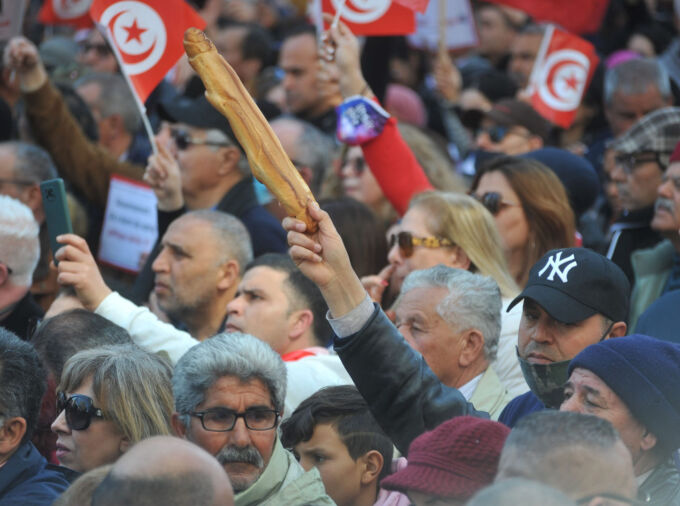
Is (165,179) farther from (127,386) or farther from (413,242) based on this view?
(127,386)

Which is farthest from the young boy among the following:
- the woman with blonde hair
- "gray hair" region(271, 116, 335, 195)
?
"gray hair" region(271, 116, 335, 195)

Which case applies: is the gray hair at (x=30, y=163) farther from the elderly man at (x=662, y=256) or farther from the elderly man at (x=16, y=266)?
the elderly man at (x=662, y=256)

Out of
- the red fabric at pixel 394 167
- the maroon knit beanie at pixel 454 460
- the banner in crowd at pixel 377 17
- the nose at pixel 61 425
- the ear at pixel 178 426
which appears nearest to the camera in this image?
the maroon knit beanie at pixel 454 460

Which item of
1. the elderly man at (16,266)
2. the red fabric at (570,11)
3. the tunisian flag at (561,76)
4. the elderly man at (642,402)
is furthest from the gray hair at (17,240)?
the red fabric at (570,11)

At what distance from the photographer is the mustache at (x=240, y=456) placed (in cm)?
420

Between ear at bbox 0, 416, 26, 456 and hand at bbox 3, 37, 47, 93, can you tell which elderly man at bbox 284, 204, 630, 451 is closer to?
ear at bbox 0, 416, 26, 456

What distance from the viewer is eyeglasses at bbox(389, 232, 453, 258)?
19.3 feet

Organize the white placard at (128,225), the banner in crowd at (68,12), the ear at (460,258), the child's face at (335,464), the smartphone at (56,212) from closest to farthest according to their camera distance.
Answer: the child's face at (335,464) → the smartphone at (56,212) → the ear at (460,258) → the white placard at (128,225) → the banner in crowd at (68,12)

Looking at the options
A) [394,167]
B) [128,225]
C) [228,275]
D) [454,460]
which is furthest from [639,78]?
[454,460]

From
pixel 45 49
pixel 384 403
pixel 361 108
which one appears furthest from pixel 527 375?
pixel 45 49

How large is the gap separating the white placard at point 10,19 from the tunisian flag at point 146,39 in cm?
182

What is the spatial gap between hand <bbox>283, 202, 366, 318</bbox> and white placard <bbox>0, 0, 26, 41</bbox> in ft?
16.1

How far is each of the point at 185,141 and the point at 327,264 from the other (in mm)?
3707

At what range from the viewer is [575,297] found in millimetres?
4406
